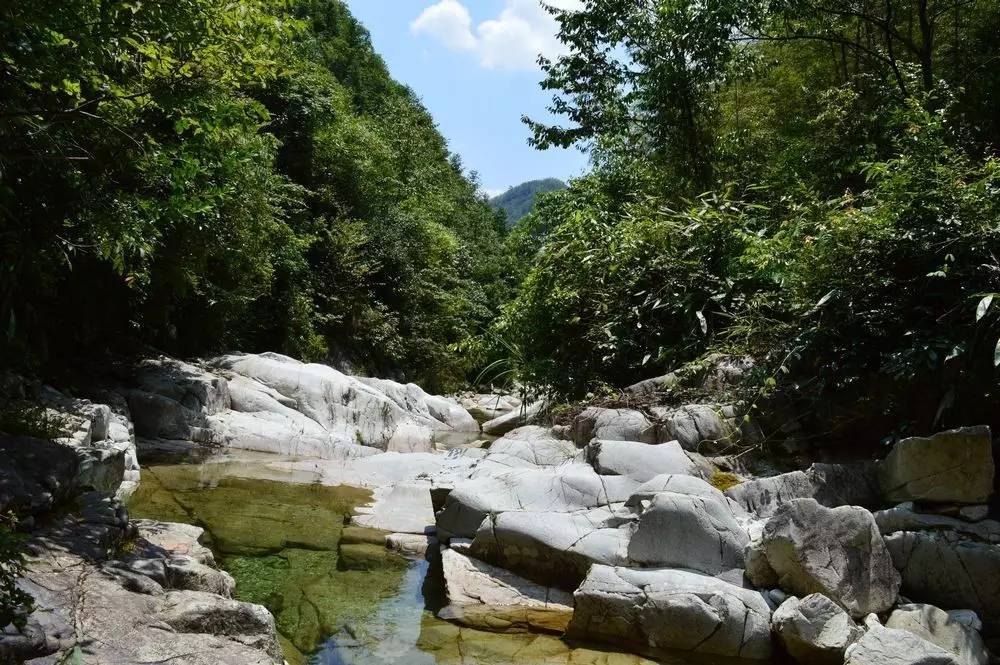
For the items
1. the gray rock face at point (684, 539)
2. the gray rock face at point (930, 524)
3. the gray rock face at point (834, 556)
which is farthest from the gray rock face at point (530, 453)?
the gray rock face at point (930, 524)

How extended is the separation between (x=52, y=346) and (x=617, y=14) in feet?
39.2

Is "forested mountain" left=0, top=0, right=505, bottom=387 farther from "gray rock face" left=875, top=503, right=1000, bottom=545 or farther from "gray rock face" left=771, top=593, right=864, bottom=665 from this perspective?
"gray rock face" left=875, top=503, right=1000, bottom=545

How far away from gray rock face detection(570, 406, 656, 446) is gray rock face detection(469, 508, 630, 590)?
2159mm

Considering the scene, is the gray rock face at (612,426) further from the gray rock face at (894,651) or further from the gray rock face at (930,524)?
the gray rock face at (894,651)

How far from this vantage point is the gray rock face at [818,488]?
664cm

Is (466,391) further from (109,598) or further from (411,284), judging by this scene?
(109,598)

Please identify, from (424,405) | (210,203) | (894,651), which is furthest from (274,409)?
(894,651)

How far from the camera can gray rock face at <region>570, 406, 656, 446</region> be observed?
28.5 ft

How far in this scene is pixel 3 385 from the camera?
7.79 m

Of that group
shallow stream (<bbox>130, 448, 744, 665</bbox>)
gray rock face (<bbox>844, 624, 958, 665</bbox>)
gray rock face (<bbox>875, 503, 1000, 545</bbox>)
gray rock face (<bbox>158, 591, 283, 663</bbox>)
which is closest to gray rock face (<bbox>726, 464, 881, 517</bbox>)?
gray rock face (<bbox>875, 503, 1000, 545</bbox>)

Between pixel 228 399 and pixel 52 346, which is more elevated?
pixel 52 346

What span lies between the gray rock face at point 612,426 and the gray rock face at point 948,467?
2.95m

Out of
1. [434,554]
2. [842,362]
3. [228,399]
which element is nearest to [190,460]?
[228,399]

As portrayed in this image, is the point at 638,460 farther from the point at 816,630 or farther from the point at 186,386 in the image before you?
the point at 186,386
